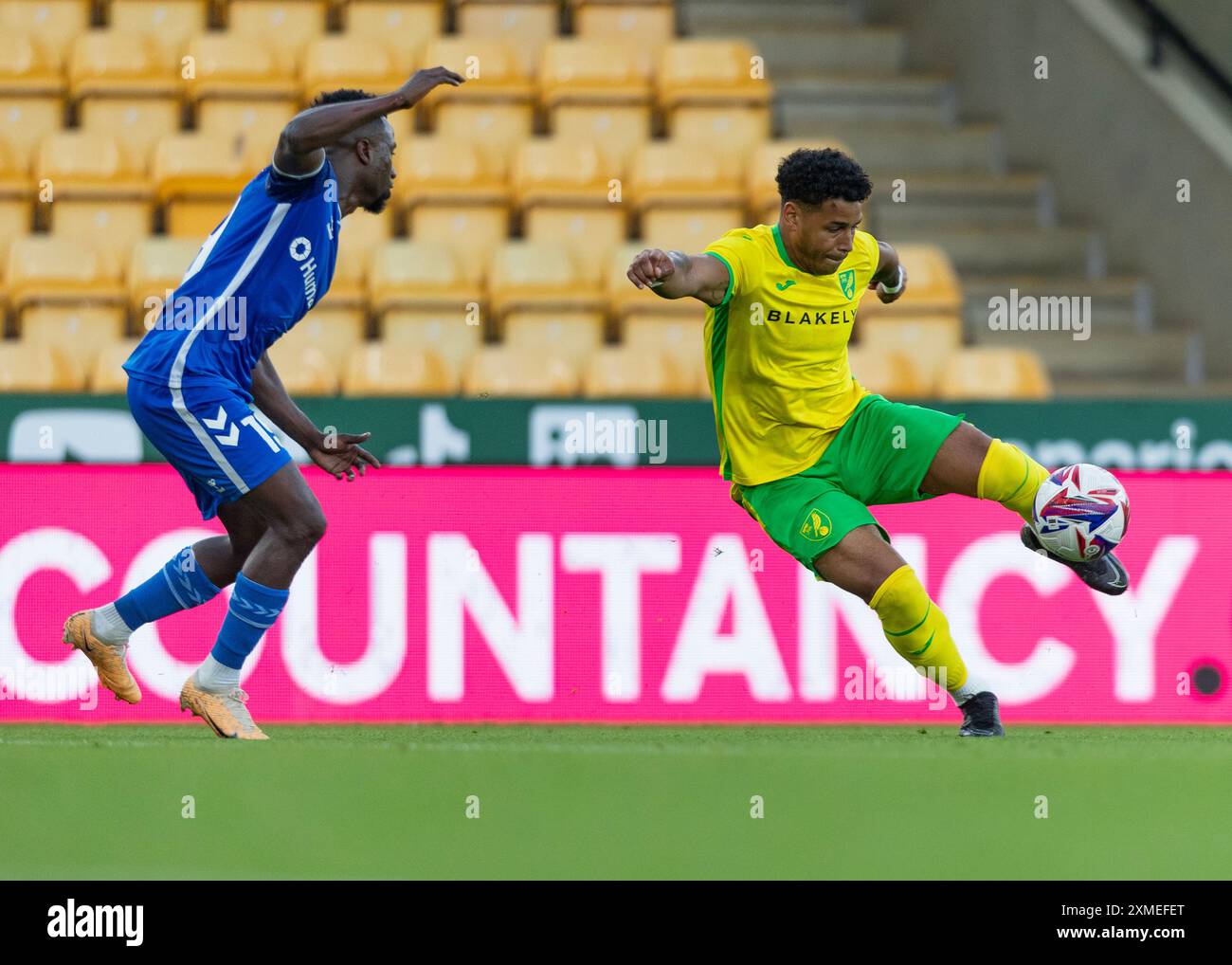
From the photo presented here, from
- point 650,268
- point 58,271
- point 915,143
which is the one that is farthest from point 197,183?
point 650,268

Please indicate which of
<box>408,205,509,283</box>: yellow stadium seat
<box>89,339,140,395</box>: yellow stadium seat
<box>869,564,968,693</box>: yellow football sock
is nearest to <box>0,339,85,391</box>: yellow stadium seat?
<box>89,339,140,395</box>: yellow stadium seat

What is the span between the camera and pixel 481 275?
33.4 feet

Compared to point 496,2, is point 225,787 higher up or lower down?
lower down

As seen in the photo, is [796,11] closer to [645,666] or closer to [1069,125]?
[1069,125]

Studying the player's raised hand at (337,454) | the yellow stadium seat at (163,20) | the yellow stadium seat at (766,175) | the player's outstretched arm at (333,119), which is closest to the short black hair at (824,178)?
the player's outstretched arm at (333,119)

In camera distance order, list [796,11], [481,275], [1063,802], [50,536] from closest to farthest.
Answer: [1063,802] → [50,536] → [481,275] → [796,11]

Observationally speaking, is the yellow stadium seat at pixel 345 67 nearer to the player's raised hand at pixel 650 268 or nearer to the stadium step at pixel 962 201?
the stadium step at pixel 962 201

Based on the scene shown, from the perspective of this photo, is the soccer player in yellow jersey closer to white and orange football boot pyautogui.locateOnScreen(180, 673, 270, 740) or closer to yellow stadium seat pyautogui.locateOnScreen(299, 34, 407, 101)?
Answer: white and orange football boot pyautogui.locateOnScreen(180, 673, 270, 740)

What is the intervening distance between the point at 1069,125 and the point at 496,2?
3.90 meters

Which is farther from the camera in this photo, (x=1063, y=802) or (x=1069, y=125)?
(x=1069, y=125)

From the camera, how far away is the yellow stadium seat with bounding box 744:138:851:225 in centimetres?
1023

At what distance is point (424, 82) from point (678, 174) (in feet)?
20.0

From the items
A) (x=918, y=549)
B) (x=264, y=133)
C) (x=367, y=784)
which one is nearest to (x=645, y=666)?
(x=918, y=549)

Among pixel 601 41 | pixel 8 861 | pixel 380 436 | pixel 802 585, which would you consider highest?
pixel 601 41
